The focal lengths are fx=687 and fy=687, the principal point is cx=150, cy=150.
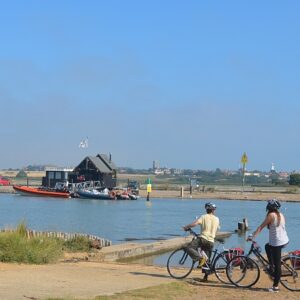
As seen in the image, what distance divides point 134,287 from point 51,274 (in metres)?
2.41

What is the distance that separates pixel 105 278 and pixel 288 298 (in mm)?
4050

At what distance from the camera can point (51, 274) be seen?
49.1 feet

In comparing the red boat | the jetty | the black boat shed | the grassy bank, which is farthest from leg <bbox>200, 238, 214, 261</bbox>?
the black boat shed

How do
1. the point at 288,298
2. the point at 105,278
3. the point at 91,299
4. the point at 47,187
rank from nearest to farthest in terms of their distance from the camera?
the point at 91,299 < the point at 288,298 < the point at 105,278 < the point at 47,187

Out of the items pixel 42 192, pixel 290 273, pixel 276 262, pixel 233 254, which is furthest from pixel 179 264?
pixel 42 192

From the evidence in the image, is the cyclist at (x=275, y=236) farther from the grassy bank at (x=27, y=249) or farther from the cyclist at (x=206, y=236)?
the grassy bank at (x=27, y=249)

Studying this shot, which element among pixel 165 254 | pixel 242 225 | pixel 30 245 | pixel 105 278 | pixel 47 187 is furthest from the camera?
pixel 47 187

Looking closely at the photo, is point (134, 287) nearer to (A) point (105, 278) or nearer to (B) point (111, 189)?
(A) point (105, 278)

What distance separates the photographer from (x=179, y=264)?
16281mm

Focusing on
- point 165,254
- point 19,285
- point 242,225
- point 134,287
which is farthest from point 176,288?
point 242,225

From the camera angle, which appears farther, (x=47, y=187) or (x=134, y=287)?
(x=47, y=187)

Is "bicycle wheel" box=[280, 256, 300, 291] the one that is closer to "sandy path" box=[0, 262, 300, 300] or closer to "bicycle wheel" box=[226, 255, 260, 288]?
"sandy path" box=[0, 262, 300, 300]

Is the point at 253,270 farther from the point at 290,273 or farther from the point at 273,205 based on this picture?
the point at 273,205

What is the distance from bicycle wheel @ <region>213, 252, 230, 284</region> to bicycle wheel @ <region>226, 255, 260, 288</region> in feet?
1.62
